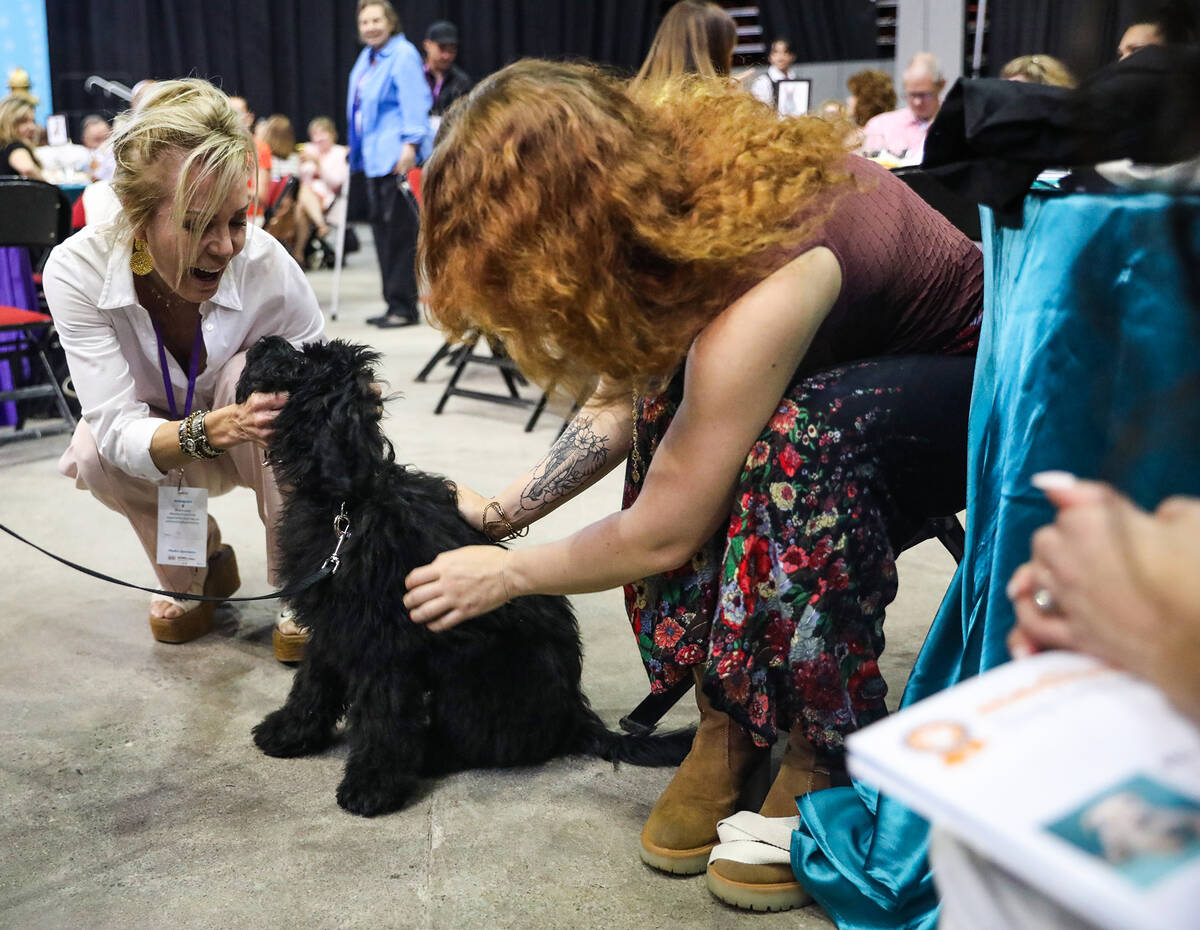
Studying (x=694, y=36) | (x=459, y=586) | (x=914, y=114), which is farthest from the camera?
(x=914, y=114)

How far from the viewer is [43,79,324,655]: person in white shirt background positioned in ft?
5.98

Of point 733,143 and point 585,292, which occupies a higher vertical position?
point 733,143

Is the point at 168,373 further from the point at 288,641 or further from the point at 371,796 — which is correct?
the point at 371,796

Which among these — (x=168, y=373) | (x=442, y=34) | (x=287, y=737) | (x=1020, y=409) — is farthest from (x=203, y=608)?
(x=442, y=34)

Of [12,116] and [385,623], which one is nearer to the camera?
[385,623]

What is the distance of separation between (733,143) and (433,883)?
1.00 metres

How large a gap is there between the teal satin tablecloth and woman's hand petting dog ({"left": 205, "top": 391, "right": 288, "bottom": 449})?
928 millimetres

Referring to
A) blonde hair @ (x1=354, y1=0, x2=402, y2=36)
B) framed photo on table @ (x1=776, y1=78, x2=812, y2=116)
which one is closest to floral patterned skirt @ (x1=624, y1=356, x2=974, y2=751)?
framed photo on table @ (x1=776, y1=78, x2=812, y2=116)

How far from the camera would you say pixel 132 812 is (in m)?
1.62

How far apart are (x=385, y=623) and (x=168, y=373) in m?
0.84

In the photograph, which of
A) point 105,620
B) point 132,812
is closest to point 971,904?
point 132,812

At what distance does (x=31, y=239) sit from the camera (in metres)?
3.71

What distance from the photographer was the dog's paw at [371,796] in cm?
159

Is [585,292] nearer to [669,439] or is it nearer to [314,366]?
[669,439]
